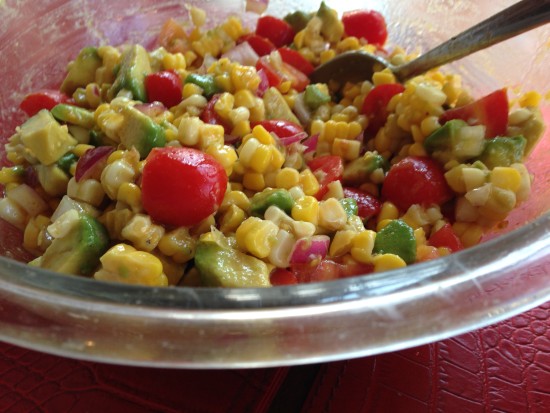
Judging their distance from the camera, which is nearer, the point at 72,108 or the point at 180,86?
the point at 72,108

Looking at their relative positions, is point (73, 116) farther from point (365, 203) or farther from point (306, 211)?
point (365, 203)

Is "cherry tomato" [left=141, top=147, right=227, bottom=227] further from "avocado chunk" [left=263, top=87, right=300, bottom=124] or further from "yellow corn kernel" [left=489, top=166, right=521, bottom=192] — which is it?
"yellow corn kernel" [left=489, top=166, right=521, bottom=192]

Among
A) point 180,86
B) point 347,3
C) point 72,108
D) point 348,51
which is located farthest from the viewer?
point 347,3

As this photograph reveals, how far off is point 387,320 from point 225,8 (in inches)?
83.7

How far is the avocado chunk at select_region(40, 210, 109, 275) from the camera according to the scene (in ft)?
4.51

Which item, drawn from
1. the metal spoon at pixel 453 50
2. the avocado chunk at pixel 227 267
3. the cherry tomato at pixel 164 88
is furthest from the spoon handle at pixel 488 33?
the avocado chunk at pixel 227 267

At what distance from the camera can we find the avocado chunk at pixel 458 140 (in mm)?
1751

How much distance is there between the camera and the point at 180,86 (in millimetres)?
2025

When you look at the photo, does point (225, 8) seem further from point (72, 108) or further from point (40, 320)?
point (40, 320)

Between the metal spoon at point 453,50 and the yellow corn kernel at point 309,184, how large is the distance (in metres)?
0.70

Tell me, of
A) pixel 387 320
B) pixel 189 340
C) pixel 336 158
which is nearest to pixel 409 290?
pixel 387 320

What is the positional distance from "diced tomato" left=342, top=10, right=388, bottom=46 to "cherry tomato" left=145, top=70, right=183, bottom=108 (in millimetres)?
943

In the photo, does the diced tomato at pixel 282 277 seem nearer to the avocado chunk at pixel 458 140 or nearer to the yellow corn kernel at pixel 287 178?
the yellow corn kernel at pixel 287 178

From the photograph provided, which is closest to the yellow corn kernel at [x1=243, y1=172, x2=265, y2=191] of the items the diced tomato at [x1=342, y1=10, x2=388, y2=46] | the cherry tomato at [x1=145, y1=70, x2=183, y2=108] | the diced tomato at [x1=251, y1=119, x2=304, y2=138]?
the diced tomato at [x1=251, y1=119, x2=304, y2=138]
